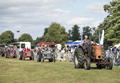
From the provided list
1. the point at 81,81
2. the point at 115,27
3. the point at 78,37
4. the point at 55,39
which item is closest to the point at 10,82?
the point at 81,81

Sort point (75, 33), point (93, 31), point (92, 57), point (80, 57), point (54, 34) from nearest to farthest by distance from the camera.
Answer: point (92, 57), point (80, 57), point (54, 34), point (93, 31), point (75, 33)

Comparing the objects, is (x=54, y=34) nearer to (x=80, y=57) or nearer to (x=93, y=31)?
(x=93, y=31)

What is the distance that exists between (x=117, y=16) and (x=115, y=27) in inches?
111

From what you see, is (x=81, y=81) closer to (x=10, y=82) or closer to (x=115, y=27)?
(x=10, y=82)

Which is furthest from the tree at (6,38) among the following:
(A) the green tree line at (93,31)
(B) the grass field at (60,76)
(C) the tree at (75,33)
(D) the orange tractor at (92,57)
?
(B) the grass field at (60,76)

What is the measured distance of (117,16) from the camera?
170 ft

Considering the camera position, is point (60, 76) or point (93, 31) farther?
point (93, 31)

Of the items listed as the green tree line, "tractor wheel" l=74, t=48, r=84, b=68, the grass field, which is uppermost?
the green tree line

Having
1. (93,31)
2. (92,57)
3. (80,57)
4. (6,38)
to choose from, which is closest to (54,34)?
(93,31)

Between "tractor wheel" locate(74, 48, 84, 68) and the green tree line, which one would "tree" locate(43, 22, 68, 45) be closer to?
the green tree line

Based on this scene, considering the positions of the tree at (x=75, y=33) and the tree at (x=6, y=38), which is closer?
the tree at (x=75, y=33)

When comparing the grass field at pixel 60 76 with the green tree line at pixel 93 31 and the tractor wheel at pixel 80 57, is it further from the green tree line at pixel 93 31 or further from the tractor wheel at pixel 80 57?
the green tree line at pixel 93 31

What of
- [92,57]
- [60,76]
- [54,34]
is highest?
[54,34]

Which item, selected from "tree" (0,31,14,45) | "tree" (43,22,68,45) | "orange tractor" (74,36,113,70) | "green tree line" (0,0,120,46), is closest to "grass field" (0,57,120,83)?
"orange tractor" (74,36,113,70)
